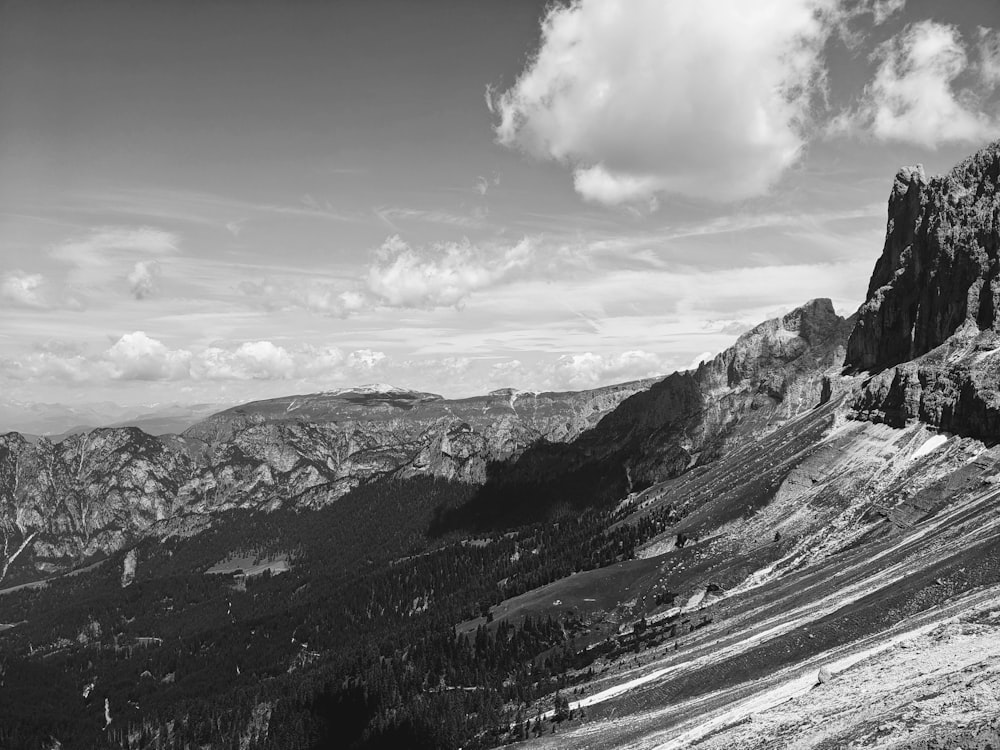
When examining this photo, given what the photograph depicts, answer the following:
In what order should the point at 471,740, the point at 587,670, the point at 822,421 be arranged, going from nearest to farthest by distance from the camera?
the point at 471,740, the point at 587,670, the point at 822,421

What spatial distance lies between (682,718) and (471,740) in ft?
168

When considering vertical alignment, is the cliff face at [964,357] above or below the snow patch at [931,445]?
above

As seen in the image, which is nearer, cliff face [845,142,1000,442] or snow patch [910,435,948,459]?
cliff face [845,142,1000,442]

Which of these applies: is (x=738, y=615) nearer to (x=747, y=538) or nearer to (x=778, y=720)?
(x=747, y=538)

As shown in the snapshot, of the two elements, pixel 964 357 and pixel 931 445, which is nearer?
pixel 931 445

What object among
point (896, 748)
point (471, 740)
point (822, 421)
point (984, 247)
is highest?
point (984, 247)

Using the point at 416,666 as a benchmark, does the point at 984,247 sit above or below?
above

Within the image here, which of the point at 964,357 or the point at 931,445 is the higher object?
the point at 964,357

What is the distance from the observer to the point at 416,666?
184 metres

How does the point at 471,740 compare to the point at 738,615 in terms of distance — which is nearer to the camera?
the point at 471,740

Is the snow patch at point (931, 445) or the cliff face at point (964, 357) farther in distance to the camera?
the snow patch at point (931, 445)

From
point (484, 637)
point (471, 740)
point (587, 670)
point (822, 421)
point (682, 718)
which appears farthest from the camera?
point (822, 421)

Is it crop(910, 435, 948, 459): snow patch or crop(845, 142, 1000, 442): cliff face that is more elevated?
crop(845, 142, 1000, 442): cliff face

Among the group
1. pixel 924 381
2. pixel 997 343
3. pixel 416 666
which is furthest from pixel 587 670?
pixel 997 343
